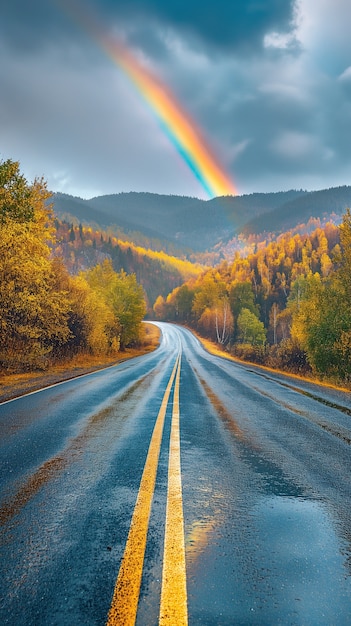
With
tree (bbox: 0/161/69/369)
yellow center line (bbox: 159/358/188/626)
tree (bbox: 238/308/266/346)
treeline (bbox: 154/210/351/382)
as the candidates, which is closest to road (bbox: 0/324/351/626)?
yellow center line (bbox: 159/358/188/626)

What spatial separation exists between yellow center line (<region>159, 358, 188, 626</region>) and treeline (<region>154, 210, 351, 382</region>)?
1442cm

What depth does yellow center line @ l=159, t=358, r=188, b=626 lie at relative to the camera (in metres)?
1.69

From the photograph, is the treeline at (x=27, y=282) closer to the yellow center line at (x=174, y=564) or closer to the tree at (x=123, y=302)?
the yellow center line at (x=174, y=564)

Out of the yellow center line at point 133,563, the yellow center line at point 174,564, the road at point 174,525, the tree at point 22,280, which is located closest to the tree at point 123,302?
the tree at point 22,280

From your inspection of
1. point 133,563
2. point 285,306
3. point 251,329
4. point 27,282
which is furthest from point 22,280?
point 285,306

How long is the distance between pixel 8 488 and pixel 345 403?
821 centimetres

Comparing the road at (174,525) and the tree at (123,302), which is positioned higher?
the tree at (123,302)

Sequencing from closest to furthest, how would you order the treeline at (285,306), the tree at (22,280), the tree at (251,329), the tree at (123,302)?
the tree at (22,280), the treeline at (285,306), the tree at (123,302), the tree at (251,329)

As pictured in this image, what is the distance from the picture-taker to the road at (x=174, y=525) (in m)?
1.78

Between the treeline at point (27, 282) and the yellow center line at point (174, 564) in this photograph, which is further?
the treeline at point (27, 282)

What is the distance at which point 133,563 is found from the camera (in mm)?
2096

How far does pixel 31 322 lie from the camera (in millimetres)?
15859

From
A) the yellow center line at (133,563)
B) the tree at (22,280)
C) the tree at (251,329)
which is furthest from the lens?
the tree at (251,329)

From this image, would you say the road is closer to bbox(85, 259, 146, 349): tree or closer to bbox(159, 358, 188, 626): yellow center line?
bbox(159, 358, 188, 626): yellow center line
